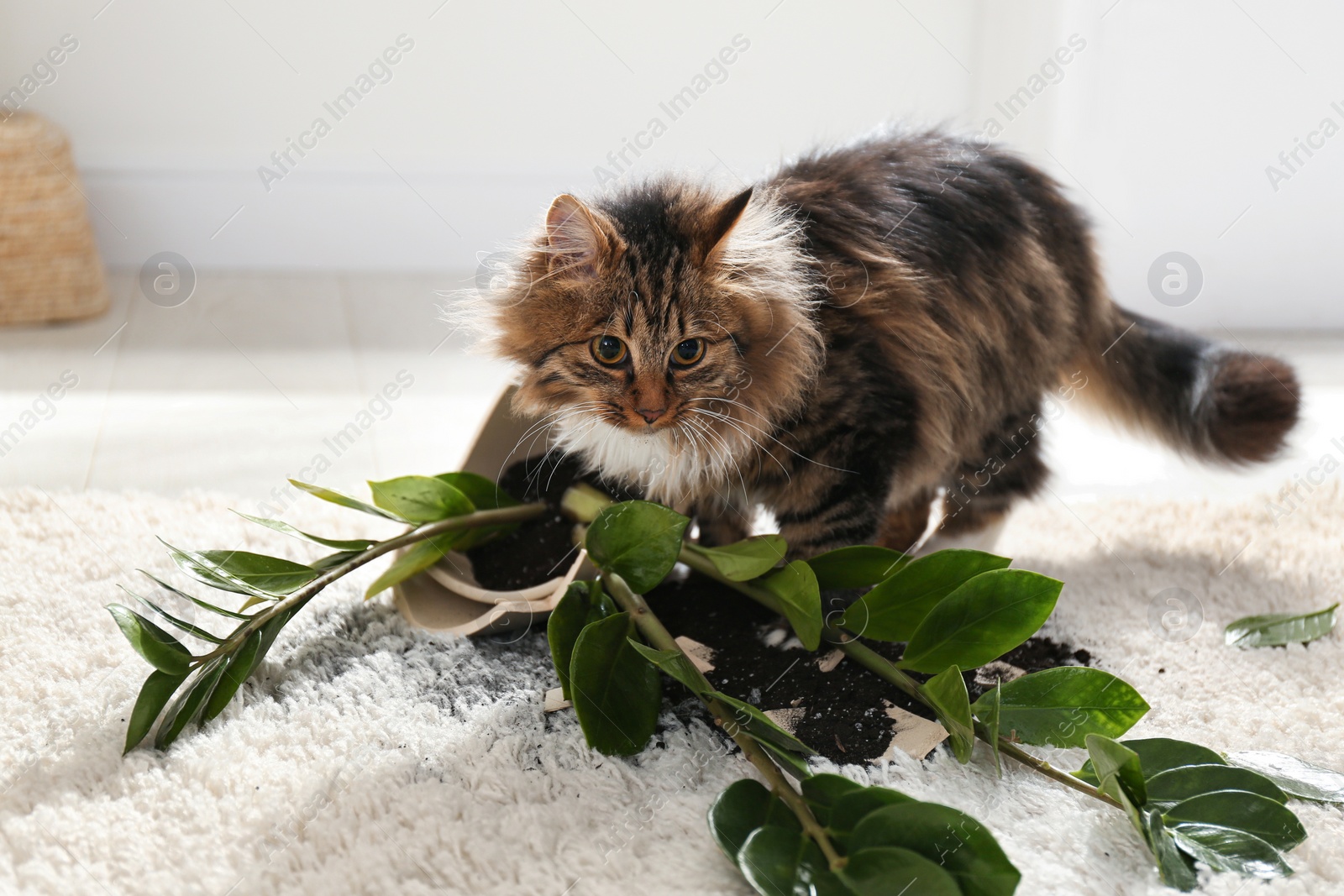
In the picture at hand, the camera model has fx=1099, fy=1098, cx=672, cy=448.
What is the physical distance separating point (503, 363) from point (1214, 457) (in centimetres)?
111

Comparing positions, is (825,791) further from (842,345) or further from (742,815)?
(842,345)

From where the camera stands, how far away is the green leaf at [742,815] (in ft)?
3.40

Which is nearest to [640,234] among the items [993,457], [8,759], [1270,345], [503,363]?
[503,363]

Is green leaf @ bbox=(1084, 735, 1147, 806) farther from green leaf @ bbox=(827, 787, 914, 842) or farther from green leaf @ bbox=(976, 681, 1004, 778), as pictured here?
green leaf @ bbox=(827, 787, 914, 842)

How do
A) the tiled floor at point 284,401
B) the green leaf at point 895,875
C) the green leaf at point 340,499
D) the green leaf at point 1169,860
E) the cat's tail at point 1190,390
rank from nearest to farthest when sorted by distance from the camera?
the green leaf at point 895,875 < the green leaf at point 1169,860 < the green leaf at point 340,499 < the cat's tail at point 1190,390 < the tiled floor at point 284,401

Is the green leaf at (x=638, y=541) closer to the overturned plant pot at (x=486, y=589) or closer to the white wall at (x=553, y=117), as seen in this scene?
the overturned plant pot at (x=486, y=589)

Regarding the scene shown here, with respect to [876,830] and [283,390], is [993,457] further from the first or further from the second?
[283,390]

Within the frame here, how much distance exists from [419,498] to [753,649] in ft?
1.61

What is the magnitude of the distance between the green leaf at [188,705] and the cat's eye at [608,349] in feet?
1.83

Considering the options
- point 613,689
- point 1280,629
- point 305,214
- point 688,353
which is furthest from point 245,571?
point 305,214

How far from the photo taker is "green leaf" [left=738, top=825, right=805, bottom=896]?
3.19 ft

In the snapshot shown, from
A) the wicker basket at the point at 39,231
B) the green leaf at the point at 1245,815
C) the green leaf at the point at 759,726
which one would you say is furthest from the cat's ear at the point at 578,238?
the wicker basket at the point at 39,231

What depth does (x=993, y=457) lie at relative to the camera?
66.4 inches

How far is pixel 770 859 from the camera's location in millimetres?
987
